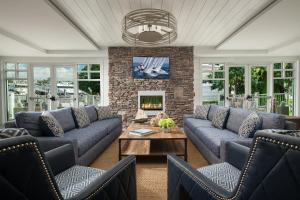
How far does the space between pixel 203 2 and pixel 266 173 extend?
3232 millimetres

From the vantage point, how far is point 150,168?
2.96m

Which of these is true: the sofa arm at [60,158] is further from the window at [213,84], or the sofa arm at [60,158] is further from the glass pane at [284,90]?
the glass pane at [284,90]

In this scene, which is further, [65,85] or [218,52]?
[65,85]

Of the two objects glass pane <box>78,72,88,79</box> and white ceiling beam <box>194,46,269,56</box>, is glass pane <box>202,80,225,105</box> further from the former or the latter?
glass pane <box>78,72,88,79</box>

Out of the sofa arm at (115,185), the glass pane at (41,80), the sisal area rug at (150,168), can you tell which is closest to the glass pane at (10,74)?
the glass pane at (41,80)

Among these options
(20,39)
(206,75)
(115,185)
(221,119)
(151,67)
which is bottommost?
(115,185)

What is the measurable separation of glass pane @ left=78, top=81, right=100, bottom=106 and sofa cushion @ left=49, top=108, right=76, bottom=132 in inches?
129

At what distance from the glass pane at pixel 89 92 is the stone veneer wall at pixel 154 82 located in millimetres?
787

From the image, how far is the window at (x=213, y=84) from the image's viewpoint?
7.13m

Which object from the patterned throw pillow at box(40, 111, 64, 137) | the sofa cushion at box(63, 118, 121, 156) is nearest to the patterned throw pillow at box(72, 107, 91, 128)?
the sofa cushion at box(63, 118, 121, 156)

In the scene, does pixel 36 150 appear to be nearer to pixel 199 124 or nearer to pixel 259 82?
pixel 199 124

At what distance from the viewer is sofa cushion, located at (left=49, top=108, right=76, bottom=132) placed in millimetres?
3322

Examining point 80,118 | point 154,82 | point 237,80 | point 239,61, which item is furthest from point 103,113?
point 239,61

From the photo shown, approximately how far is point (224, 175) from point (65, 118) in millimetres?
2786
